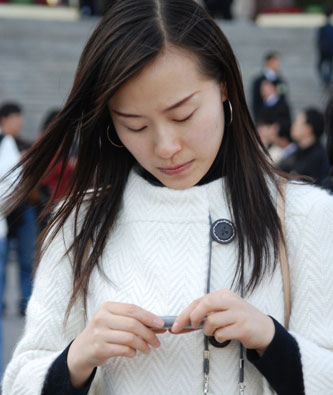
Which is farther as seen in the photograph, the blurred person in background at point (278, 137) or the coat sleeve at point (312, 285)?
the blurred person in background at point (278, 137)

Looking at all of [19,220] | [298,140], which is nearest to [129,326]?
[19,220]

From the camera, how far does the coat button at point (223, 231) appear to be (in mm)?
1701

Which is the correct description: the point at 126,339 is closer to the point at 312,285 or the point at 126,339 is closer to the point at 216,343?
the point at 216,343

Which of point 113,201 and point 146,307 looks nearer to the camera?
point 146,307

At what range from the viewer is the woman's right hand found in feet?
5.00

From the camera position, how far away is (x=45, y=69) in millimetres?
15219

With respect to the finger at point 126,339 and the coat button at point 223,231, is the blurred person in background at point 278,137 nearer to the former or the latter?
the coat button at point 223,231

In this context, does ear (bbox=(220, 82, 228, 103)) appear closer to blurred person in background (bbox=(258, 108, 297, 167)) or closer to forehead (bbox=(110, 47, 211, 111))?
forehead (bbox=(110, 47, 211, 111))

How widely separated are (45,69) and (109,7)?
1379 centimetres

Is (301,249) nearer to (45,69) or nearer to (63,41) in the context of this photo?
(45,69)

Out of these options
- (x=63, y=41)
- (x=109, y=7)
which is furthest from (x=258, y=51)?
(x=109, y=7)

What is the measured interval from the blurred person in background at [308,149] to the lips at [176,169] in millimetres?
4343

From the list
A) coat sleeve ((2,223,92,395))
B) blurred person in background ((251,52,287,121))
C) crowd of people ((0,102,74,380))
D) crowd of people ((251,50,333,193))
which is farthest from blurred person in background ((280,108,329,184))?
blurred person in background ((251,52,287,121))

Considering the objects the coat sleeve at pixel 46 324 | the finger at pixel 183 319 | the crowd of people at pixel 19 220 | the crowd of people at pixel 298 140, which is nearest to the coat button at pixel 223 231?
the finger at pixel 183 319
